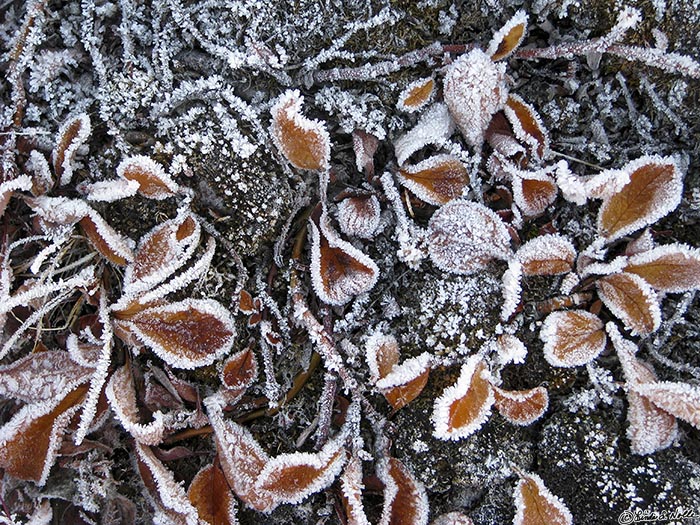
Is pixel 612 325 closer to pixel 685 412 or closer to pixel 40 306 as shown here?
pixel 685 412

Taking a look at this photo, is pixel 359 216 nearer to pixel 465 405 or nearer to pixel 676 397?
pixel 465 405

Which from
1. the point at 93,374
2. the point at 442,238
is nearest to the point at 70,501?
the point at 93,374

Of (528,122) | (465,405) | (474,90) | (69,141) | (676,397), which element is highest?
(69,141)

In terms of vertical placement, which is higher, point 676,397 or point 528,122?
point 528,122

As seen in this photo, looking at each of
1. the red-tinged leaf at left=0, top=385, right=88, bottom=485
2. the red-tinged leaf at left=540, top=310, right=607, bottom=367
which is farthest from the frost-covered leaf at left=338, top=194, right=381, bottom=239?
the red-tinged leaf at left=0, top=385, right=88, bottom=485

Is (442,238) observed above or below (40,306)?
below

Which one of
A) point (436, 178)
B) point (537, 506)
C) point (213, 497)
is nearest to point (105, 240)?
point (213, 497)

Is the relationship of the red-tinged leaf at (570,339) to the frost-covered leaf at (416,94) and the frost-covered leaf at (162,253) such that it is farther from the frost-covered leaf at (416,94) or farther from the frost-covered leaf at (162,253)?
the frost-covered leaf at (162,253)
